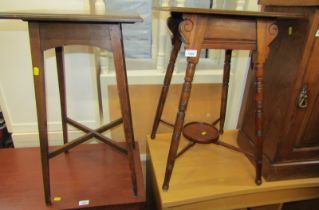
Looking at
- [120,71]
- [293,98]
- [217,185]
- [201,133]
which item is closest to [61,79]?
[120,71]

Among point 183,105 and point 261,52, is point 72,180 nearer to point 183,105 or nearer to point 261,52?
point 183,105

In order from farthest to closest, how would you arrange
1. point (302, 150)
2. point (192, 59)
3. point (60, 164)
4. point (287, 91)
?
point (60, 164) → point (302, 150) → point (287, 91) → point (192, 59)

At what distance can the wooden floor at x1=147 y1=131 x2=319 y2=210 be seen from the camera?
959mm

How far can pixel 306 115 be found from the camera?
0.95 metres

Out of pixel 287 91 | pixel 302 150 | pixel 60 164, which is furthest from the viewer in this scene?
pixel 60 164

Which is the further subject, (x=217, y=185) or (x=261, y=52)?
(x=217, y=185)

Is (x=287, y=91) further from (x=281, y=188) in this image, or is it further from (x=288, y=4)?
(x=281, y=188)

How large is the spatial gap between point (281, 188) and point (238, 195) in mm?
209

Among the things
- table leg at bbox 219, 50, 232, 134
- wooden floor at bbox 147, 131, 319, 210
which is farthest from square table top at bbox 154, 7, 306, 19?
wooden floor at bbox 147, 131, 319, 210

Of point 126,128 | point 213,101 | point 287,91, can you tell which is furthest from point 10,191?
point 287,91

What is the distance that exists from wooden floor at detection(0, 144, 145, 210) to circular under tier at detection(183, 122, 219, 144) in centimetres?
30

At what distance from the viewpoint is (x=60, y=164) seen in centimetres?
113

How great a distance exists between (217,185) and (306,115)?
48 centimetres

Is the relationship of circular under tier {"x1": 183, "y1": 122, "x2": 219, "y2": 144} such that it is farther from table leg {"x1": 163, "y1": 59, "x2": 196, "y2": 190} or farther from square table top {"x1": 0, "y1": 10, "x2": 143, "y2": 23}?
square table top {"x1": 0, "y1": 10, "x2": 143, "y2": 23}
